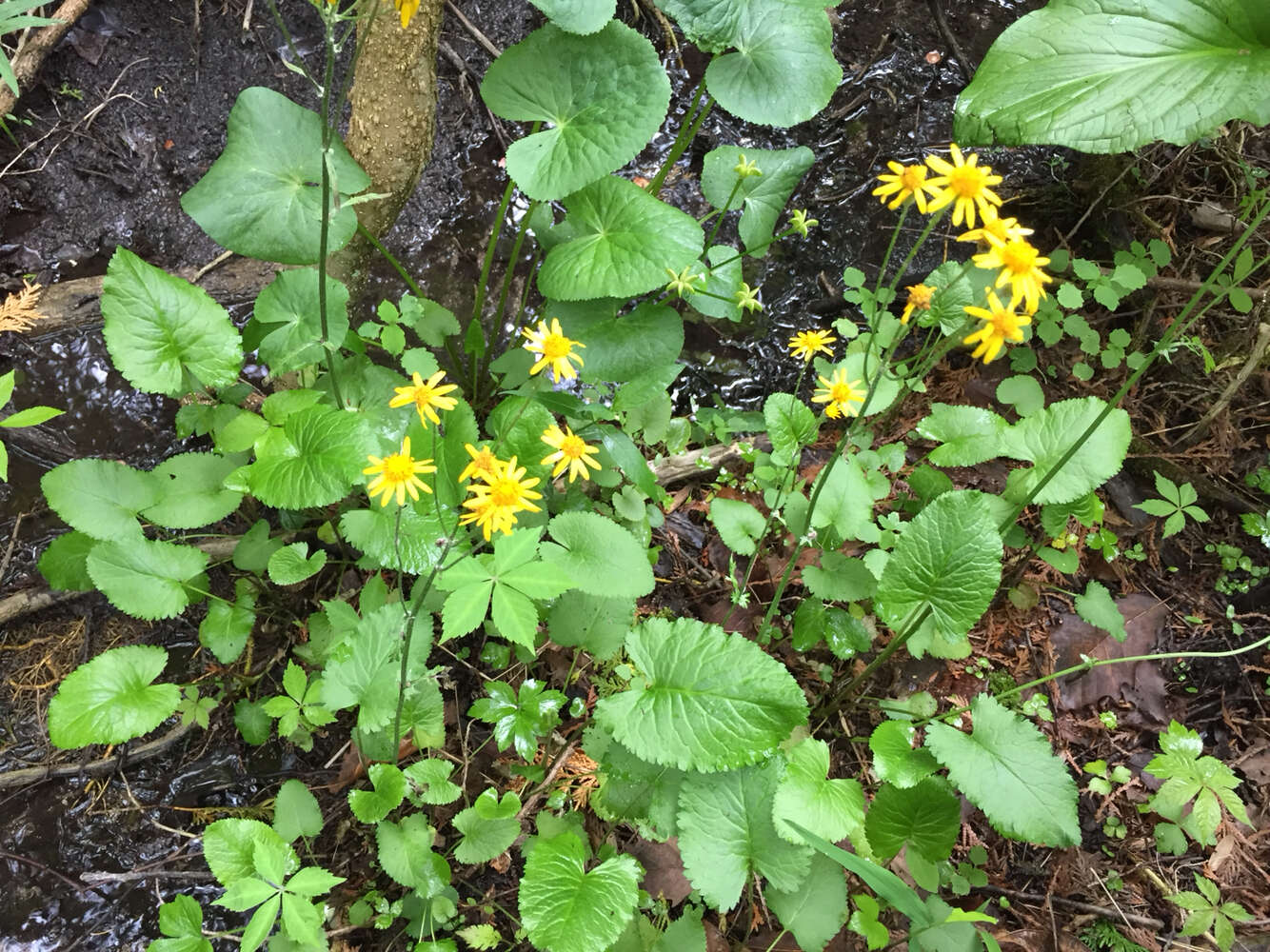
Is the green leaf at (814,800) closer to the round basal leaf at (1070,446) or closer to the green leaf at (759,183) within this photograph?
the round basal leaf at (1070,446)

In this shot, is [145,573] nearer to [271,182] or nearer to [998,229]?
[271,182]

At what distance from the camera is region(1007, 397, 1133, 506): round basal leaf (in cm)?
183

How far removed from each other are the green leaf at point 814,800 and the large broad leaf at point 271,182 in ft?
4.94

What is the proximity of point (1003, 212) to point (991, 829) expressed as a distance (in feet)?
6.99

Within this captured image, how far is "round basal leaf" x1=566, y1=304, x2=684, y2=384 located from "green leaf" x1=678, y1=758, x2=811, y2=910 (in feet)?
3.24

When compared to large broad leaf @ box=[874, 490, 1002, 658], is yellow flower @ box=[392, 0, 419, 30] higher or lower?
higher

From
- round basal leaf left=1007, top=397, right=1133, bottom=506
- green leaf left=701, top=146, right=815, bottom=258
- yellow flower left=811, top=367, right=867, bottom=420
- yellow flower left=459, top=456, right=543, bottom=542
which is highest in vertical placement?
green leaf left=701, top=146, right=815, bottom=258

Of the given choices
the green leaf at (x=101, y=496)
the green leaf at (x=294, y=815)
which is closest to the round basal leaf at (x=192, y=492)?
the green leaf at (x=101, y=496)

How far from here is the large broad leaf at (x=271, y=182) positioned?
1.72 m

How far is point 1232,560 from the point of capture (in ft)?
7.20

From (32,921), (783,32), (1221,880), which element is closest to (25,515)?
(32,921)

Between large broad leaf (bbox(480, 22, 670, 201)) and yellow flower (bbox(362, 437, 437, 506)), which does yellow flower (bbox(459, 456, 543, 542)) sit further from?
large broad leaf (bbox(480, 22, 670, 201))

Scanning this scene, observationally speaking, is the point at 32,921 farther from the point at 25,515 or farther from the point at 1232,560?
the point at 1232,560

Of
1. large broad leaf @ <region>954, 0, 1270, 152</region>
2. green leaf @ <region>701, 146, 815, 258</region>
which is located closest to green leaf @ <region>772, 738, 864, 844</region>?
green leaf @ <region>701, 146, 815, 258</region>
